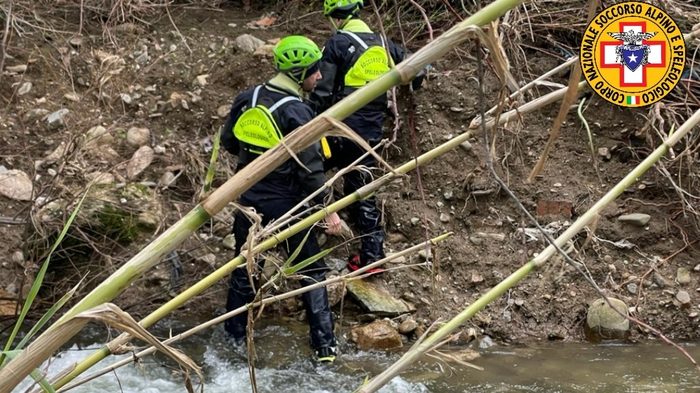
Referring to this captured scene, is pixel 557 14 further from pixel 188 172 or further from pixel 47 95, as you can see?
pixel 47 95

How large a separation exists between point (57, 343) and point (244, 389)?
390 cm

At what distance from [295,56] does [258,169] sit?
3668 millimetres

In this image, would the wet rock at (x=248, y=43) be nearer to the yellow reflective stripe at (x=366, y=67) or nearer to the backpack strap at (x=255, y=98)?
the yellow reflective stripe at (x=366, y=67)

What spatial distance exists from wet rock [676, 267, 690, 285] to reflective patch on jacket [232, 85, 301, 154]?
298 cm

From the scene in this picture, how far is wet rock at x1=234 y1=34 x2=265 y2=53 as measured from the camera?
7105 mm

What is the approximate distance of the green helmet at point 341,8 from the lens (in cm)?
538

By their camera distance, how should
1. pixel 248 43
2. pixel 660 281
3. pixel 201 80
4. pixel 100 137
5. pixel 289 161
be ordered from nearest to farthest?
pixel 289 161
pixel 660 281
pixel 100 137
pixel 201 80
pixel 248 43

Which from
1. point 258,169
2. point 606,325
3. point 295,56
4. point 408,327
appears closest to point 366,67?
point 295,56

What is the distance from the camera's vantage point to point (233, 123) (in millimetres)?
Answer: 4664

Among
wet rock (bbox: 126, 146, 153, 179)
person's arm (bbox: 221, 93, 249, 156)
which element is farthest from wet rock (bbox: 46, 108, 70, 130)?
person's arm (bbox: 221, 93, 249, 156)

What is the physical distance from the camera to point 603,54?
3.71 metres

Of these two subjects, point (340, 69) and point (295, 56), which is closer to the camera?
point (295, 56)

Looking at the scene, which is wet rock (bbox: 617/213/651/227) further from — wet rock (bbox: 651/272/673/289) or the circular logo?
the circular logo

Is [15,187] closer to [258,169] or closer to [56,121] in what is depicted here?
[56,121]
